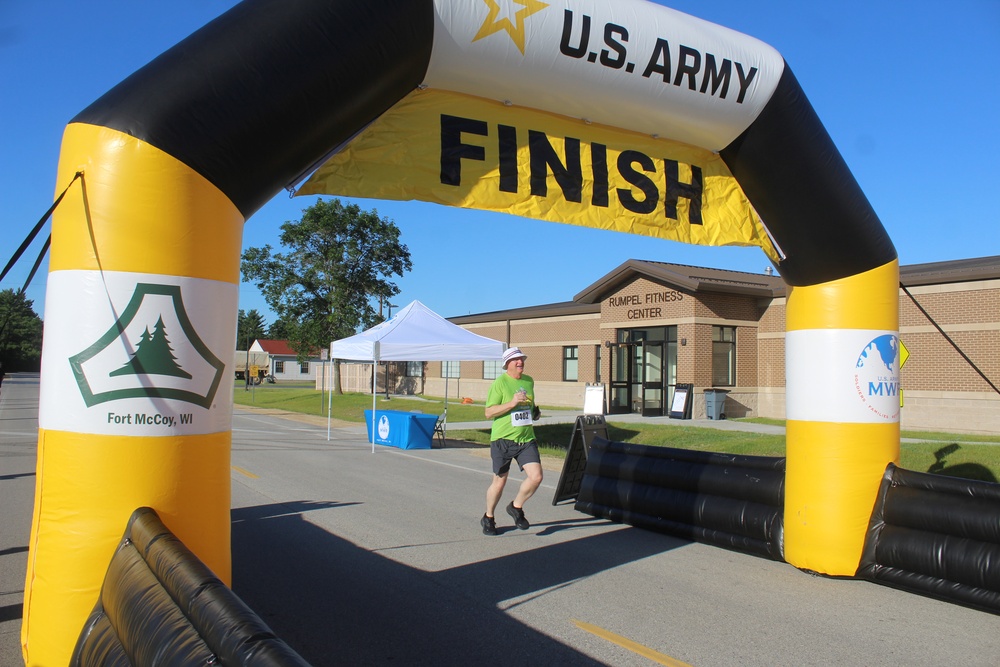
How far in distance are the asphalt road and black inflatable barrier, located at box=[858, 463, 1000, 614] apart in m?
0.17

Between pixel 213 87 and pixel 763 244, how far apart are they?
4941mm

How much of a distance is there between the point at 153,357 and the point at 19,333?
54.5 feet

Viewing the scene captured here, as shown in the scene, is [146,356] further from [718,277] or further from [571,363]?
[571,363]

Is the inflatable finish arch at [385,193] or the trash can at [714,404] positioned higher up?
the inflatable finish arch at [385,193]

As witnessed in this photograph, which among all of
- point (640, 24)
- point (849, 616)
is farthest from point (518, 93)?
point (849, 616)

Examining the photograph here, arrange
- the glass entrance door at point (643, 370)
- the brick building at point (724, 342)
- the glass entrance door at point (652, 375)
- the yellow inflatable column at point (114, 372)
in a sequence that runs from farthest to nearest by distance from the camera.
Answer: the glass entrance door at point (652, 375) → the glass entrance door at point (643, 370) → the brick building at point (724, 342) → the yellow inflatable column at point (114, 372)

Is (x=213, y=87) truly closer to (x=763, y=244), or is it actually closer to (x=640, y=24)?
(x=640, y=24)

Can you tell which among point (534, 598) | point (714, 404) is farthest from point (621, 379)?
point (534, 598)

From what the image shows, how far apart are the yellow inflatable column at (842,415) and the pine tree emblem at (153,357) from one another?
513cm

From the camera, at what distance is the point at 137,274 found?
139 inches

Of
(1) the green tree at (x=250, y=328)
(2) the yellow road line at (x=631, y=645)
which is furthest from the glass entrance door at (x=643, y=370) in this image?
(1) the green tree at (x=250, y=328)

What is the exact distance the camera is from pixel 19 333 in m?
17.2

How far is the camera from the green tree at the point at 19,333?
3.98 meters

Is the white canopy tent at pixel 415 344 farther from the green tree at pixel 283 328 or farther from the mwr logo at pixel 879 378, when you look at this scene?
the green tree at pixel 283 328
